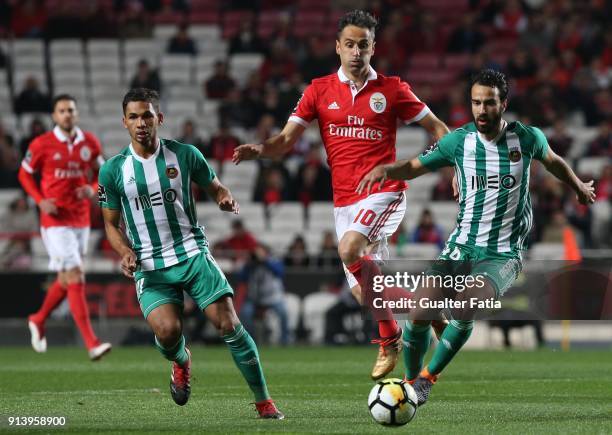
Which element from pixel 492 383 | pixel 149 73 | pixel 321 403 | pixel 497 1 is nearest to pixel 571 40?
pixel 497 1

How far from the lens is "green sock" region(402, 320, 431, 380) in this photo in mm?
8032

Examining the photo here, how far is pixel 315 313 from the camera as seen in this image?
1705 centimetres

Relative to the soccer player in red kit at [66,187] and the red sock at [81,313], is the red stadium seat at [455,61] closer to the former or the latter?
the soccer player in red kit at [66,187]

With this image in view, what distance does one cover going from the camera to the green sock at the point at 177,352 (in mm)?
7859

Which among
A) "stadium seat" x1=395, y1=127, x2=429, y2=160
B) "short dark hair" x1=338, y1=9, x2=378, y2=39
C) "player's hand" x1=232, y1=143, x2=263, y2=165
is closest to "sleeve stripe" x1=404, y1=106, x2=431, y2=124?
"short dark hair" x1=338, y1=9, x2=378, y2=39

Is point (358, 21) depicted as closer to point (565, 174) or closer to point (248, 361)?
point (565, 174)

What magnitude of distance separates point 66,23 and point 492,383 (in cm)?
1540

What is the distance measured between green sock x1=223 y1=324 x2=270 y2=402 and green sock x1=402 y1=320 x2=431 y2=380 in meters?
1.10

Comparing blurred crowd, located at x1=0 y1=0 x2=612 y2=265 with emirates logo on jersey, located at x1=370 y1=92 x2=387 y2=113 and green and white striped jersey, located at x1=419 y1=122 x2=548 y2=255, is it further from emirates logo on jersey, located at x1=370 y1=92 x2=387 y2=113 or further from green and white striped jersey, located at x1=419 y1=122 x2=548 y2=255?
green and white striped jersey, located at x1=419 y1=122 x2=548 y2=255

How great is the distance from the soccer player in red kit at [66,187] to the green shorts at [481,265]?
5578 mm

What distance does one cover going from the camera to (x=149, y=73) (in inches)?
851

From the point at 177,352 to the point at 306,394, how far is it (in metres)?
1.62

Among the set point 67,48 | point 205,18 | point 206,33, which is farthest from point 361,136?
point 205,18

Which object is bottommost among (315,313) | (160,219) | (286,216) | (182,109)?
(315,313)
